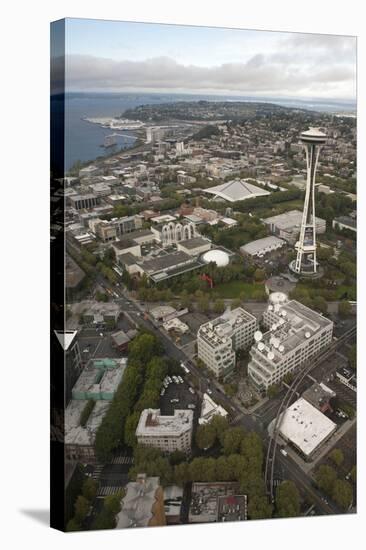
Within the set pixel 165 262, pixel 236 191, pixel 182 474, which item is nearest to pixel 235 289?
pixel 165 262

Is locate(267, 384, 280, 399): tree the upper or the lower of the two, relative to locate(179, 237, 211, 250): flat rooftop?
lower

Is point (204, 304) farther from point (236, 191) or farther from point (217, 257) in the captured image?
point (236, 191)

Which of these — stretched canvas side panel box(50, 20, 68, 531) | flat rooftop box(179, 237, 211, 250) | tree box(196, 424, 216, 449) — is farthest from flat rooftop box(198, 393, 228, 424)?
flat rooftop box(179, 237, 211, 250)

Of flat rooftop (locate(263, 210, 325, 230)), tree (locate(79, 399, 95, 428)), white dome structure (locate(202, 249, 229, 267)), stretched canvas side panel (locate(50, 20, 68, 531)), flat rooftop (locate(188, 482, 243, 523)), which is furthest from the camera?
white dome structure (locate(202, 249, 229, 267))

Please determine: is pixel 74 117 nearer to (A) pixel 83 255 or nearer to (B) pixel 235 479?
(A) pixel 83 255

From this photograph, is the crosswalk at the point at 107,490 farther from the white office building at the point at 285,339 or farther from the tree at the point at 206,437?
the white office building at the point at 285,339

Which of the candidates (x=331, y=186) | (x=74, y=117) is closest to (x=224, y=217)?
(x=331, y=186)

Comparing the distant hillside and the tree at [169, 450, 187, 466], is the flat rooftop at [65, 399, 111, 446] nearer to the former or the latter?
the tree at [169, 450, 187, 466]
